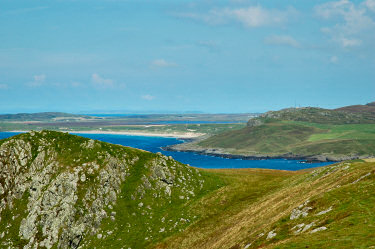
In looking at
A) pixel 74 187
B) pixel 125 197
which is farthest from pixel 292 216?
pixel 74 187

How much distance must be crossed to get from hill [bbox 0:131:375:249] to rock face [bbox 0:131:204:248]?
0.23m

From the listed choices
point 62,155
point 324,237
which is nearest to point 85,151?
point 62,155

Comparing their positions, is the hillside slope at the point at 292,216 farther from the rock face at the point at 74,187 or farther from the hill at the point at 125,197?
the rock face at the point at 74,187

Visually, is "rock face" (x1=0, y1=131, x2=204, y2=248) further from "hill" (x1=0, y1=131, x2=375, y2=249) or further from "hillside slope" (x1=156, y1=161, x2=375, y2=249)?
"hillside slope" (x1=156, y1=161, x2=375, y2=249)

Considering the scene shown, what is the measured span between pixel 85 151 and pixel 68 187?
11.3 meters

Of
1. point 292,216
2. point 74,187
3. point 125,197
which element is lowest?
point 125,197

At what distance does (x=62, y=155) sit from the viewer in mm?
A: 85750

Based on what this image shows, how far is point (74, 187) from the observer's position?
7900 centimetres

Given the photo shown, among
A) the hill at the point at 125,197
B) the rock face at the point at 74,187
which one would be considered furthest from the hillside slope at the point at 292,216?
the rock face at the point at 74,187

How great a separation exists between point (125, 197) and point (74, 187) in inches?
492

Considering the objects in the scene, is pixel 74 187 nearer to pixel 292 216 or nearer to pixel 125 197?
pixel 125 197

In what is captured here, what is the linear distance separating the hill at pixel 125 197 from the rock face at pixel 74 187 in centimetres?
23

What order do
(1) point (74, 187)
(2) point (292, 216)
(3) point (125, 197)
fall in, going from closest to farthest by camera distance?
(2) point (292, 216)
(1) point (74, 187)
(3) point (125, 197)

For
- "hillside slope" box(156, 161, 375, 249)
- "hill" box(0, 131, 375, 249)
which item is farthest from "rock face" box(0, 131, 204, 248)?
"hillside slope" box(156, 161, 375, 249)
